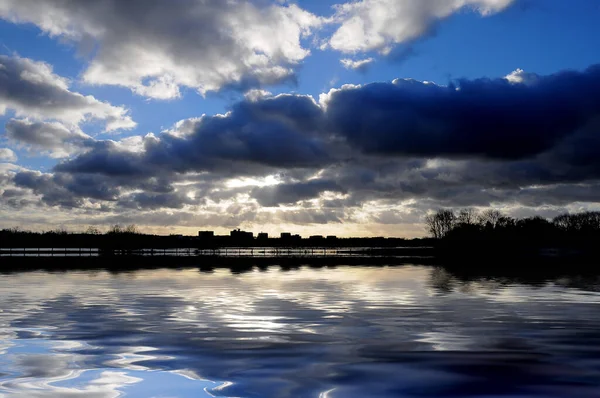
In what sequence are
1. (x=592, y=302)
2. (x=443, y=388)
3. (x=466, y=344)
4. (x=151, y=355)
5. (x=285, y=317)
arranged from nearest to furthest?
(x=443, y=388), (x=151, y=355), (x=466, y=344), (x=285, y=317), (x=592, y=302)

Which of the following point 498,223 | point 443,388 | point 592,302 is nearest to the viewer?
point 443,388

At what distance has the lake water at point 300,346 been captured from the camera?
10.6 meters

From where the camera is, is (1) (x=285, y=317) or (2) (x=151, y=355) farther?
(1) (x=285, y=317)

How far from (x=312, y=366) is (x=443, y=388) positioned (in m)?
2.98

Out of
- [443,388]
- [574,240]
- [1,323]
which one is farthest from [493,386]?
[574,240]

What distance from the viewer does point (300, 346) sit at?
48.1ft

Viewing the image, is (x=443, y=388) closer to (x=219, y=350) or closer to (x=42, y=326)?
(x=219, y=350)

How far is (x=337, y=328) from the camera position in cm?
1773

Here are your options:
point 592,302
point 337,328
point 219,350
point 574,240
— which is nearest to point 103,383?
point 219,350

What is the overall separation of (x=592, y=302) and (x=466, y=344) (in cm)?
1345

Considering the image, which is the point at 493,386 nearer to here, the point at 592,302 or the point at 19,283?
the point at 592,302

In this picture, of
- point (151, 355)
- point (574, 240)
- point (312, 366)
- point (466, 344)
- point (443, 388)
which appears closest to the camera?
point (443, 388)

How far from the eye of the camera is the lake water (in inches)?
419

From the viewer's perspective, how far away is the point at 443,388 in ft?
34.3
